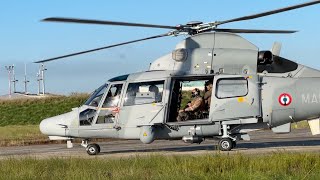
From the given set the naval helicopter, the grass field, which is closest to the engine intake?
the naval helicopter

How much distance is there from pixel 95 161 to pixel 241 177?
508 cm

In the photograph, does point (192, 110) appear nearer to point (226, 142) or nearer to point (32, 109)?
point (226, 142)

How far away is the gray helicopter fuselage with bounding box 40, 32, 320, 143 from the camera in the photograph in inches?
697

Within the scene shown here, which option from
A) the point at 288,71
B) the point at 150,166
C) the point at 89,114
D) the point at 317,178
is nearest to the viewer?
the point at 317,178

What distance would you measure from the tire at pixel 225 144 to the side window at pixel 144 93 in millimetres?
2353

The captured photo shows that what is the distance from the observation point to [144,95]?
18719 mm

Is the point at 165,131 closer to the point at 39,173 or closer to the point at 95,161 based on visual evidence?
the point at 95,161

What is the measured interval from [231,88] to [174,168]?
702cm

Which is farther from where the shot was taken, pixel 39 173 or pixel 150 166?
pixel 150 166

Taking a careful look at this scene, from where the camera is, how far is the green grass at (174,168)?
1025cm

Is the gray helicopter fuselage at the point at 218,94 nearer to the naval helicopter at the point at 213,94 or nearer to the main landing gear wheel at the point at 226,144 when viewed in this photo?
the naval helicopter at the point at 213,94

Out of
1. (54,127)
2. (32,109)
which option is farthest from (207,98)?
(32,109)

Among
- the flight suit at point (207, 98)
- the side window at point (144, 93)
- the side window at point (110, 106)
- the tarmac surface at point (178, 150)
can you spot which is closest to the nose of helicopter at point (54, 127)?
the tarmac surface at point (178, 150)

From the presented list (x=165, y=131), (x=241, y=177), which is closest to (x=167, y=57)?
(x=165, y=131)
